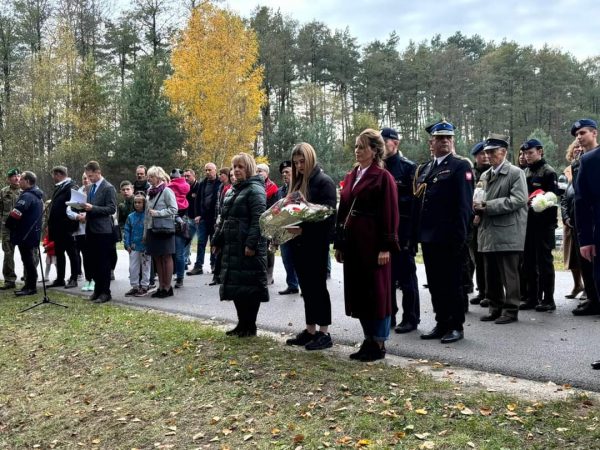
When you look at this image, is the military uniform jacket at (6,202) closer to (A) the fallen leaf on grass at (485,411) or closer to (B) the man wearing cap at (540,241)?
(B) the man wearing cap at (540,241)

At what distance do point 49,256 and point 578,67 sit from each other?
5193cm

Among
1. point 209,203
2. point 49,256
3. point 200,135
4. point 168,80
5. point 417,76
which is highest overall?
point 417,76

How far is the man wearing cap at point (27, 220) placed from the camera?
34.9ft

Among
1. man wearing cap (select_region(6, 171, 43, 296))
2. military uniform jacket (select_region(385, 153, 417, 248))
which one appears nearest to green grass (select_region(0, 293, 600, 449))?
military uniform jacket (select_region(385, 153, 417, 248))

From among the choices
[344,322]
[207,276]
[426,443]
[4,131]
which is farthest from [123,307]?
[4,131]

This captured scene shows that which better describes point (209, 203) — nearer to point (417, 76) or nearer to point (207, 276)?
point (207, 276)

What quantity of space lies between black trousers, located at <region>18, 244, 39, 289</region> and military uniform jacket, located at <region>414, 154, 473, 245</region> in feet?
25.1

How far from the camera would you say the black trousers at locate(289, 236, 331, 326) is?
6.11 m

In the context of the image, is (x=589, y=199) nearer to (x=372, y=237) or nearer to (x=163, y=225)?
(x=372, y=237)

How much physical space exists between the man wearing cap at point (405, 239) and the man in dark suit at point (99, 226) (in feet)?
16.1

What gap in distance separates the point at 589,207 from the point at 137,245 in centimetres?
748

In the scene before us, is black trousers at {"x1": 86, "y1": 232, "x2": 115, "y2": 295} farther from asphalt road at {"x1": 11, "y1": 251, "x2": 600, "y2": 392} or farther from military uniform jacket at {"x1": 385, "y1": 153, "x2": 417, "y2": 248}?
military uniform jacket at {"x1": 385, "y1": 153, "x2": 417, "y2": 248}

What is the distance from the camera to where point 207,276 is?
1216 centimetres

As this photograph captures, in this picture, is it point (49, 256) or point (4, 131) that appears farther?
point (4, 131)
